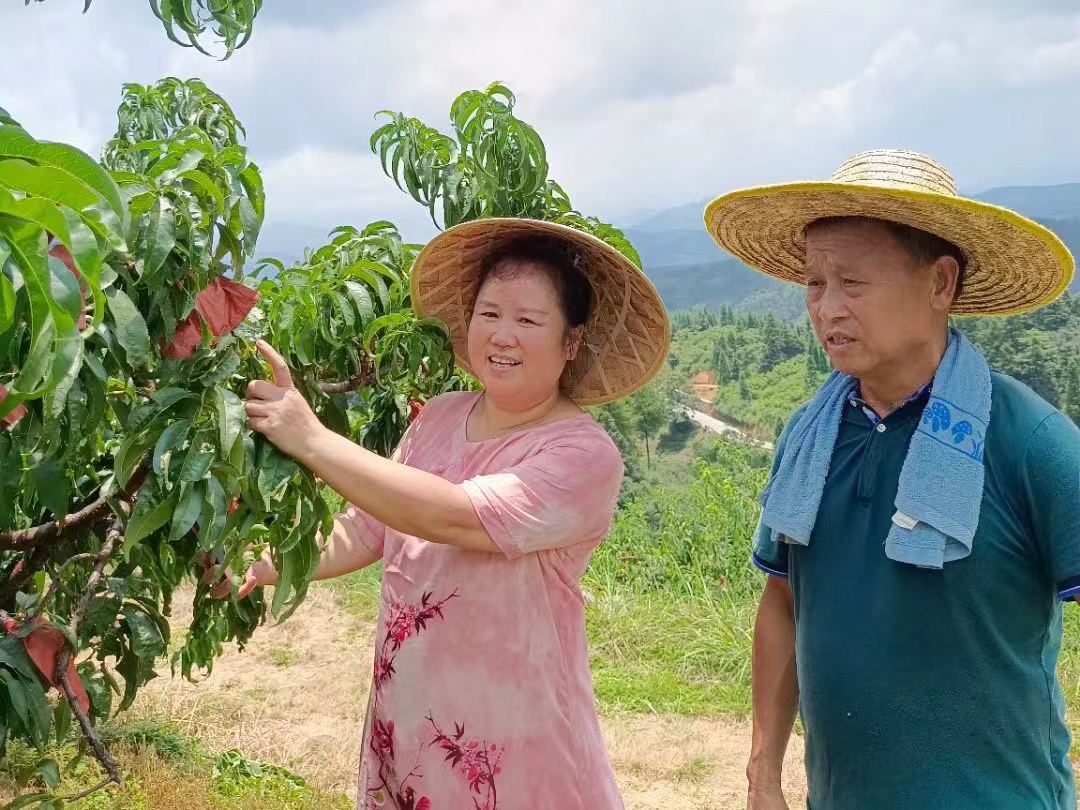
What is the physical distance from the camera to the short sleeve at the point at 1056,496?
4.18 ft

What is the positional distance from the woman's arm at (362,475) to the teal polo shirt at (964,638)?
1.64 ft

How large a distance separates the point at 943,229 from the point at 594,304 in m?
0.57

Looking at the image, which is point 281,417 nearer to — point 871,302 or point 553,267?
point 553,267

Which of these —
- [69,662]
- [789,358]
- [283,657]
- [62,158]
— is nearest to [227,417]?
[62,158]

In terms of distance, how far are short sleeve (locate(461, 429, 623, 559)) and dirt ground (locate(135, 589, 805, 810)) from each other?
2.16m

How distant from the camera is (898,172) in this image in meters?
1.42

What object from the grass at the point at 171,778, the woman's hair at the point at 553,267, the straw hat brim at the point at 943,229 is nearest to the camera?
the straw hat brim at the point at 943,229

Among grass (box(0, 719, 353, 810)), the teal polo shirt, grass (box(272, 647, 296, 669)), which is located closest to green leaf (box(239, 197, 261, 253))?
the teal polo shirt

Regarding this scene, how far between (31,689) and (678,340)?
11.3 m

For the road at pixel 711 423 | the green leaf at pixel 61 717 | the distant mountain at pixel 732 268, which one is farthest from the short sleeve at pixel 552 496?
the distant mountain at pixel 732 268

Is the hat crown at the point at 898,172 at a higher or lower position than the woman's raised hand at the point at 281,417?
higher

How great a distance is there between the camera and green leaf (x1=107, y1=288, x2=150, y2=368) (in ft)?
3.30

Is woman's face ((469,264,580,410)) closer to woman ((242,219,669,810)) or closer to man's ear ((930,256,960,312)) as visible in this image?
woman ((242,219,669,810))

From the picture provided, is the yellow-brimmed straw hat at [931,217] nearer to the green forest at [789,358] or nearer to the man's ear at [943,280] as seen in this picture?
the man's ear at [943,280]
